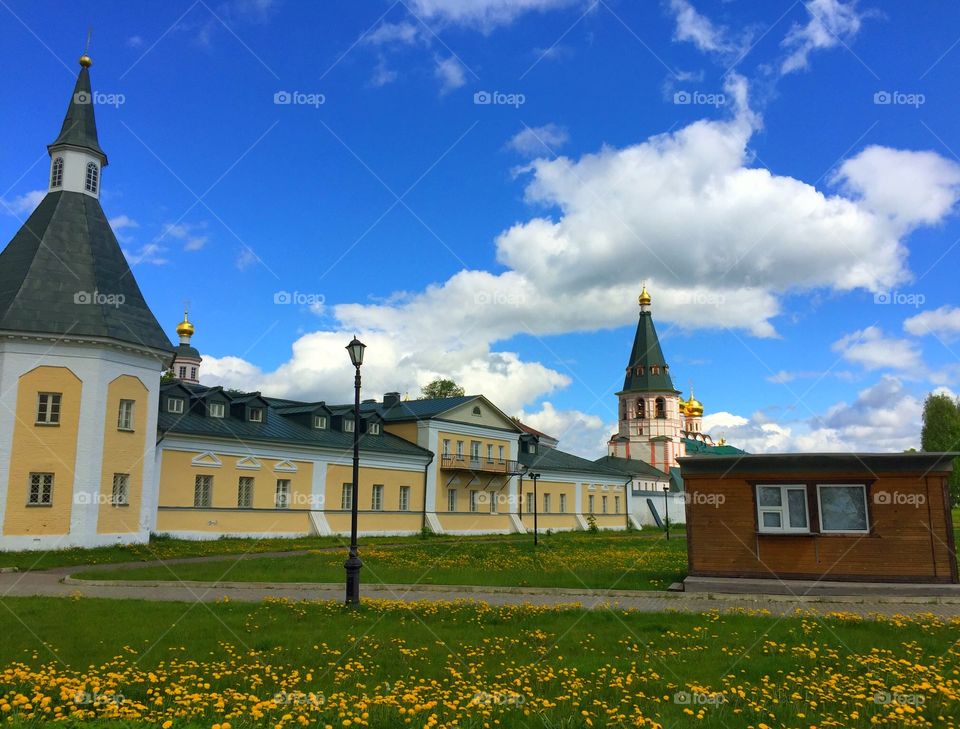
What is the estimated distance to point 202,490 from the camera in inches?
1243

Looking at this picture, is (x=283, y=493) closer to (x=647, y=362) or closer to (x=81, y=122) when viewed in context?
(x=81, y=122)

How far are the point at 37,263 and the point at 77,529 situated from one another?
10090mm

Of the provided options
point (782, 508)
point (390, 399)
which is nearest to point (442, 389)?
point (390, 399)

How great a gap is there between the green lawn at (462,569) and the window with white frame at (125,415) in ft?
27.6

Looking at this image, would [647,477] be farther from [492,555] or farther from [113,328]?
[113,328]

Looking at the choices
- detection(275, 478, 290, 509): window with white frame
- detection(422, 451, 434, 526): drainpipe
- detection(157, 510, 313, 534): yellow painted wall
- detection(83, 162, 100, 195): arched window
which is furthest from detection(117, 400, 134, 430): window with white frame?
detection(422, 451, 434, 526): drainpipe

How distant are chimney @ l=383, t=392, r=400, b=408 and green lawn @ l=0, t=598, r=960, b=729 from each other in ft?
113

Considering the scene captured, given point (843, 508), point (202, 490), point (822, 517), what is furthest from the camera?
point (202, 490)

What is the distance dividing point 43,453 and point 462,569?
15.6m

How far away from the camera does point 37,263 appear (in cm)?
2730

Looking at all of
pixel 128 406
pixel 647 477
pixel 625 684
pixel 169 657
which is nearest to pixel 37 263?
pixel 128 406

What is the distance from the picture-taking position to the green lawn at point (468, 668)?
673cm

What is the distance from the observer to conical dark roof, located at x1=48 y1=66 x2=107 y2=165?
Result: 3012 centimetres

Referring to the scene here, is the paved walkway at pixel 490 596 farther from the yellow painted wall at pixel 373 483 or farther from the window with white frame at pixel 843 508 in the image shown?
the yellow painted wall at pixel 373 483
